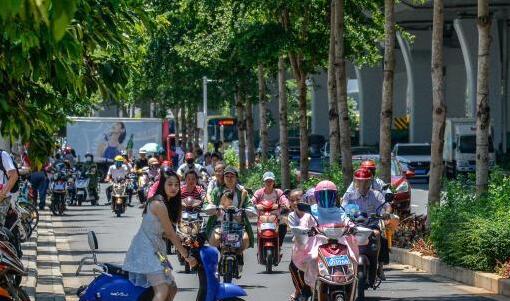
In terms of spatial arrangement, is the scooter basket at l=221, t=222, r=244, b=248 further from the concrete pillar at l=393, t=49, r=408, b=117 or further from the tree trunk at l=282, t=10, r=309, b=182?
the concrete pillar at l=393, t=49, r=408, b=117

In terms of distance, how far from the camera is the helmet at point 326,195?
1236cm

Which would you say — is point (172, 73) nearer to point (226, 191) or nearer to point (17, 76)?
point (226, 191)

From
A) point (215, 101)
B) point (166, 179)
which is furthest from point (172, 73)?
point (166, 179)

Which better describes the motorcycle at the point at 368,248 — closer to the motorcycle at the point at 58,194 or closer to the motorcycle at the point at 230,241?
the motorcycle at the point at 230,241

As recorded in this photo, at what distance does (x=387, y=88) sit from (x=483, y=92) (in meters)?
4.67

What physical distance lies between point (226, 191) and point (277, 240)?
1659mm

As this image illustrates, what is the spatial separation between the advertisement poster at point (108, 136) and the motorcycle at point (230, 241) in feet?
148

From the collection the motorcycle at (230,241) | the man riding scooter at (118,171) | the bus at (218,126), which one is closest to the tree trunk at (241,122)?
the man riding scooter at (118,171)

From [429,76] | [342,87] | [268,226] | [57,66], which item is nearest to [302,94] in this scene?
[342,87]

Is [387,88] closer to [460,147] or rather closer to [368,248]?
[368,248]

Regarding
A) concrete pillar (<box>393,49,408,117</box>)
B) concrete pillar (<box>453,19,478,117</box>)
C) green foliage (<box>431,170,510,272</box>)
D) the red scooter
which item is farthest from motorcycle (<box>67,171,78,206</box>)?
concrete pillar (<box>393,49,408,117</box>)

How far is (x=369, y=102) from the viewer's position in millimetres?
82375

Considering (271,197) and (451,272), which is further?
(271,197)

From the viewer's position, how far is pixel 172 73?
5144cm
